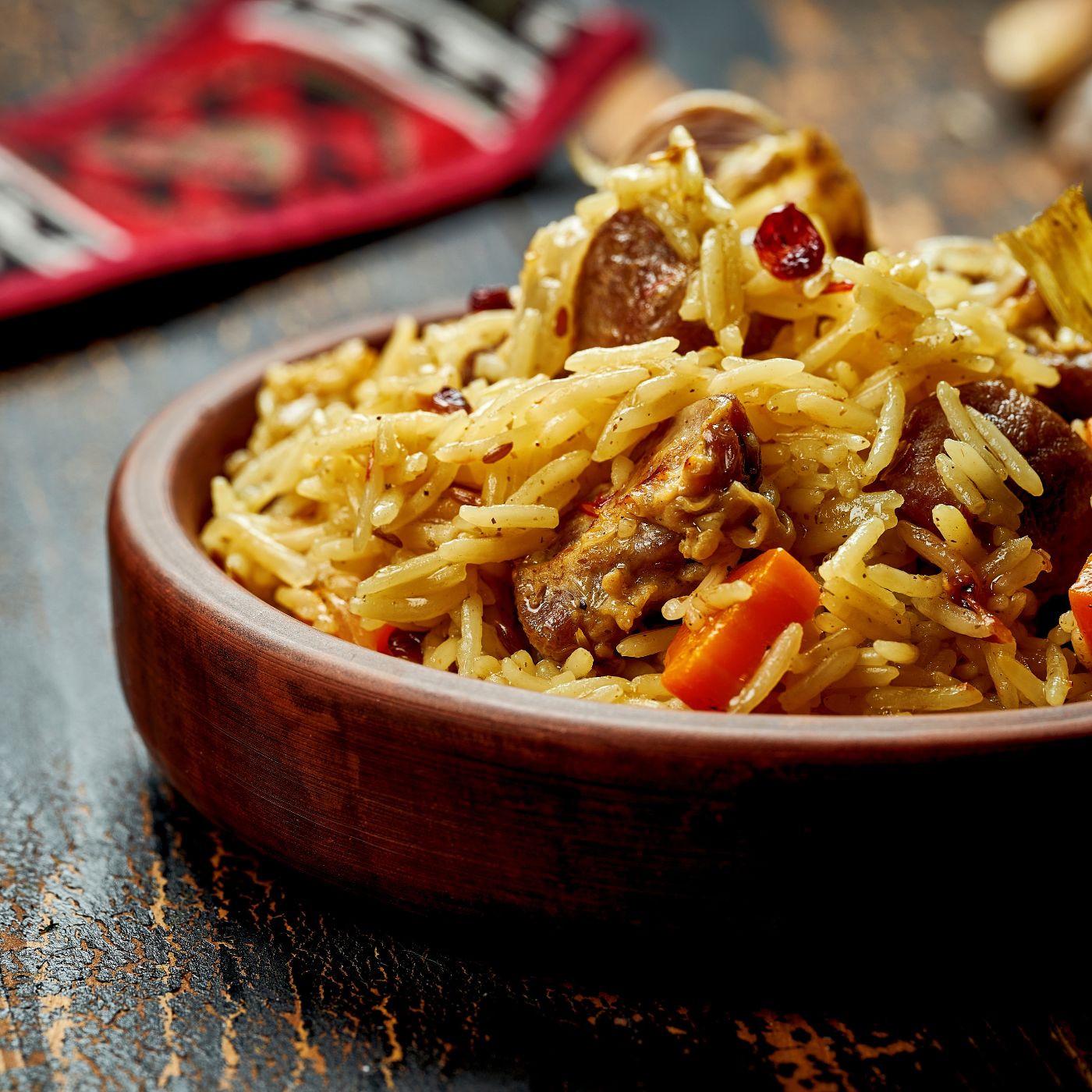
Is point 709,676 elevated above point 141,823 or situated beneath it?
elevated above

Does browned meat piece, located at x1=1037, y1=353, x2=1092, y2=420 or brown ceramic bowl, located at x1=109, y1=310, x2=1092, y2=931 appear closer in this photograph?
brown ceramic bowl, located at x1=109, y1=310, x2=1092, y2=931

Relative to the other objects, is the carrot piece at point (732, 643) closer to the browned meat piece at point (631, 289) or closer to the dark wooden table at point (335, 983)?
the dark wooden table at point (335, 983)

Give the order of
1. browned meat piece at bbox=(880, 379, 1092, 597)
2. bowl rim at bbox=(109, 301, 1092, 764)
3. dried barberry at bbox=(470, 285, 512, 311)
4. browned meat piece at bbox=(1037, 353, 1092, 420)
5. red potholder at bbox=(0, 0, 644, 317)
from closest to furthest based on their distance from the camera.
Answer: bowl rim at bbox=(109, 301, 1092, 764) → browned meat piece at bbox=(880, 379, 1092, 597) → browned meat piece at bbox=(1037, 353, 1092, 420) → dried barberry at bbox=(470, 285, 512, 311) → red potholder at bbox=(0, 0, 644, 317)

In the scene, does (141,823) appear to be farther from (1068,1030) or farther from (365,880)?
(1068,1030)

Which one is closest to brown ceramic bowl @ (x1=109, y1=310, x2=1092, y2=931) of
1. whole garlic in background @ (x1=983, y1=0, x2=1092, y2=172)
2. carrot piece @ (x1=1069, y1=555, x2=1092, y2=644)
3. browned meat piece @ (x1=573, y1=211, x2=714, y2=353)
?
carrot piece @ (x1=1069, y1=555, x2=1092, y2=644)

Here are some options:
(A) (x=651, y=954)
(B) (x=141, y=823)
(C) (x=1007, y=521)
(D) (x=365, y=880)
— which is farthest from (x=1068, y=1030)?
(B) (x=141, y=823)

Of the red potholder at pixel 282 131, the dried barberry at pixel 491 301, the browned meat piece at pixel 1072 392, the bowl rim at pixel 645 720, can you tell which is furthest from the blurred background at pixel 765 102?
the bowl rim at pixel 645 720

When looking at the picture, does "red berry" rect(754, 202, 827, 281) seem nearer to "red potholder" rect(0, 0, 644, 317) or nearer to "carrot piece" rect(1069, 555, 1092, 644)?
"carrot piece" rect(1069, 555, 1092, 644)
